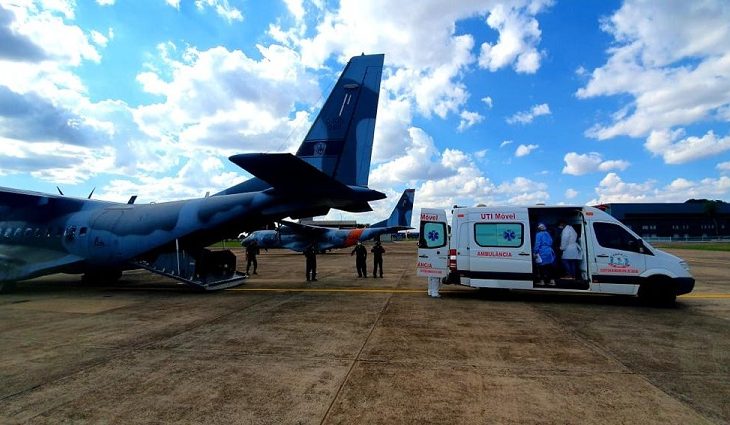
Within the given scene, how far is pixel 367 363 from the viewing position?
5.60 metres

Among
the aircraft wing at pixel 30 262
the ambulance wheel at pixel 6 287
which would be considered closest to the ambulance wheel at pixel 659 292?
the aircraft wing at pixel 30 262

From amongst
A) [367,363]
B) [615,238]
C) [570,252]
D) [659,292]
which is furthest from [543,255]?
[367,363]

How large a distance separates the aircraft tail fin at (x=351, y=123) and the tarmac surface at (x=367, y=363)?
4385mm

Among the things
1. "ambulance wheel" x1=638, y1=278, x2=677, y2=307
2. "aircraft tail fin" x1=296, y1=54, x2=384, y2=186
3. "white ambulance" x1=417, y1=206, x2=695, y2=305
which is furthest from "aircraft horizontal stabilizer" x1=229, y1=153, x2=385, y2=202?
"ambulance wheel" x1=638, y1=278, x2=677, y2=307

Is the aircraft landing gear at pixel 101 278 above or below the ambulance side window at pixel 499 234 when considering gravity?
below

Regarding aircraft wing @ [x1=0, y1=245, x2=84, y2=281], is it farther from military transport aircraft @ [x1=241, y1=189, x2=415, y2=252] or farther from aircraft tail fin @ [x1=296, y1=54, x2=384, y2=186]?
military transport aircraft @ [x1=241, y1=189, x2=415, y2=252]

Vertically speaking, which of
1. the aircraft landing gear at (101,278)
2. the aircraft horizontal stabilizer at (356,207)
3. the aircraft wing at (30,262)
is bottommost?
the aircraft landing gear at (101,278)

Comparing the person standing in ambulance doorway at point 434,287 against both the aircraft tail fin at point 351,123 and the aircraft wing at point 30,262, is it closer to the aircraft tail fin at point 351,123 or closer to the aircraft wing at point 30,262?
the aircraft tail fin at point 351,123

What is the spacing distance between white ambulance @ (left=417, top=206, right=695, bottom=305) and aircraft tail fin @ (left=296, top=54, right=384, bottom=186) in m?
2.70

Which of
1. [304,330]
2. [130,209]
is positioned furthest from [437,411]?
[130,209]

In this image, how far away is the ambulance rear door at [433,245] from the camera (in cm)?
1190

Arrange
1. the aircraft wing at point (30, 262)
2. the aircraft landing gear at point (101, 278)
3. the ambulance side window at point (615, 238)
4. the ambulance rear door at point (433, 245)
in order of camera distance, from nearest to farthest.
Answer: the ambulance side window at point (615, 238)
the ambulance rear door at point (433, 245)
the aircraft wing at point (30, 262)
the aircraft landing gear at point (101, 278)

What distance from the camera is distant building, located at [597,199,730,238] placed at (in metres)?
87.3

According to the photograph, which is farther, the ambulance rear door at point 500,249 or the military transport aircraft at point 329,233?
the military transport aircraft at point 329,233
